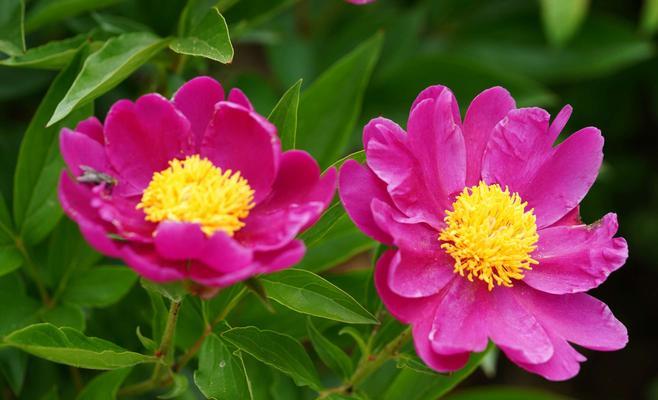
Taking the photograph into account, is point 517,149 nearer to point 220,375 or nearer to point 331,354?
point 331,354

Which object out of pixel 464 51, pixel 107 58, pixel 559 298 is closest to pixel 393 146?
pixel 559 298

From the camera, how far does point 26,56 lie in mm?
1237

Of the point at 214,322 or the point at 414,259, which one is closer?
the point at 414,259

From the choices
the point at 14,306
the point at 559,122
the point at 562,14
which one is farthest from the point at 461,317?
the point at 562,14

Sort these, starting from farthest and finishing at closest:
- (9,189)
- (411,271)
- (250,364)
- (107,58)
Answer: (9,189), (250,364), (107,58), (411,271)

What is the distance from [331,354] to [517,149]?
0.37 m

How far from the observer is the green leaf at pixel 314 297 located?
1053 millimetres

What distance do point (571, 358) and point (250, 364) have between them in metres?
0.50

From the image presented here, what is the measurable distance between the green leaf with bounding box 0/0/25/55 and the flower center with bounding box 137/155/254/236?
0.36 metres

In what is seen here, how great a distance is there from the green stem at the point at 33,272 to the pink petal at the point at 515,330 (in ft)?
2.21

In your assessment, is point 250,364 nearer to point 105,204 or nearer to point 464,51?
point 105,204

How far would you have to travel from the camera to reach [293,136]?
1138mm

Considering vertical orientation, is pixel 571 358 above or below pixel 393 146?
below

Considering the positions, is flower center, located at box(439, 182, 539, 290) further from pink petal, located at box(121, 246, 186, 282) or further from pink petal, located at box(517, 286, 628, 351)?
pink petal, located at box(121, 246, 186, 282)
